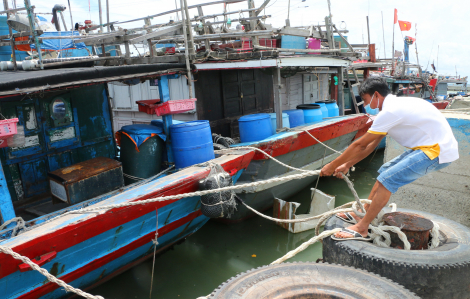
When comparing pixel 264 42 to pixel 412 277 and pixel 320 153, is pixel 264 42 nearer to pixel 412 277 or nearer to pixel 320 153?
pixel 320 153

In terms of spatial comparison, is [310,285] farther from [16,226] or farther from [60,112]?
[60,112]

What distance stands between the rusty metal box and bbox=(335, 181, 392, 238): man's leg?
3698 mm

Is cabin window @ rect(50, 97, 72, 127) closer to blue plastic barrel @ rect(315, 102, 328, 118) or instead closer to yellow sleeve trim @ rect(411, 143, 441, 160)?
yellow sleeve trim @ rect(411, 143, 441, 160)

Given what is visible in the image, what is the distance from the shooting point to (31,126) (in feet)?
18.5

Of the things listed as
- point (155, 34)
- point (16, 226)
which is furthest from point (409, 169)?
point (155, 34)

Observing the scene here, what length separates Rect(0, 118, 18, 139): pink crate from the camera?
3449 mm

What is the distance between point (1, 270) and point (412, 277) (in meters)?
3.83

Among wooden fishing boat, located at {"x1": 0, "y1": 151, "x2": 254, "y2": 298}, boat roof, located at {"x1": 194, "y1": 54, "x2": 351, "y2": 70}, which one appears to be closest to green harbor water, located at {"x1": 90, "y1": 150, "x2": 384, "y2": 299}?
wooden fishing boat, located at {"x1": 0, "y1": 151, "x2": 254, "y2": 298}

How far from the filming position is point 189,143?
5449 millimetres

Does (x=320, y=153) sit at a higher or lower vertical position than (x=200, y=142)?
lower

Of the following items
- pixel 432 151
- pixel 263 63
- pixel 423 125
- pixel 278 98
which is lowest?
pixel 432 151

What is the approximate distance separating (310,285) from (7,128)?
3406 mm

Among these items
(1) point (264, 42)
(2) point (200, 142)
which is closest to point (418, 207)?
(2) point (200, 142)

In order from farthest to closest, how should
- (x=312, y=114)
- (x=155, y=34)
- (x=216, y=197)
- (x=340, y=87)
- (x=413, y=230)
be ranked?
(x=340, y=87), (x=312, y=114), (x=155, y=34), (x=216, y=197), (x=413, y=230)
